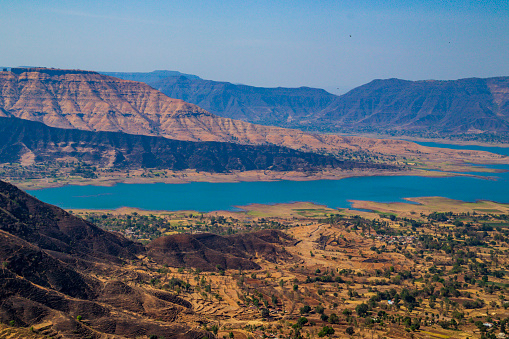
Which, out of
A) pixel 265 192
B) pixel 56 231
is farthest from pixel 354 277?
pixel 265 192

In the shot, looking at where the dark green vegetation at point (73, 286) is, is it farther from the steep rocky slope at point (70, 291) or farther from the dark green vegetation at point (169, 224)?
the dark green vegetation at point (169, 224)

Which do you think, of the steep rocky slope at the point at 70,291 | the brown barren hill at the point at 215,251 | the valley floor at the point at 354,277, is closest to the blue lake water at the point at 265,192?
the valley floor at the point at 354,277

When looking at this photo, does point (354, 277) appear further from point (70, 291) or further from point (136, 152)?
point (136, 152)

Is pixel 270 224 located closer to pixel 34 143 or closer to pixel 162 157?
pixel 162 157

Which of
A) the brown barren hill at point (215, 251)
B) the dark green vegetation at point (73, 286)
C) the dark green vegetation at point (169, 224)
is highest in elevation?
the dark green vegetation at point (73, 286)

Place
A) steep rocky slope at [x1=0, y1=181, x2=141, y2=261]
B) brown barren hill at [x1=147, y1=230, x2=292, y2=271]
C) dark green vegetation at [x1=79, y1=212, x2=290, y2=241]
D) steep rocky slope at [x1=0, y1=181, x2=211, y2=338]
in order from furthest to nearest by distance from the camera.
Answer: dark green vegetation at [x1=79, y1=212, x2=290, y2=241], brown barren hill at [x1=147, y1=230, x2=292, y2=271], steep rocky slope at [x1=0, y1=181, x2=141, y2=261], steep rocky slope at [x1=0, y1=181, x2=211, y2=338]

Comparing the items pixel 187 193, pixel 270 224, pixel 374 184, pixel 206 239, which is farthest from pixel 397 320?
pixel 374 184

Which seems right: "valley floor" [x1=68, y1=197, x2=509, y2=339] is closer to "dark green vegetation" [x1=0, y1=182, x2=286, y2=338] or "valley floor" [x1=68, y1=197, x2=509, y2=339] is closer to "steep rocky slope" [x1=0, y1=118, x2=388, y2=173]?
"dark green vegetation" [x1=0, y1=182, x2=286, y2=338]

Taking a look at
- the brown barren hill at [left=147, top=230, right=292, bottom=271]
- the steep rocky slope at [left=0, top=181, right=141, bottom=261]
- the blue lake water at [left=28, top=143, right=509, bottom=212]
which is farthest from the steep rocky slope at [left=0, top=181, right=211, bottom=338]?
the blue lake water at [left=28, top=143, right=509, bottom=212]
